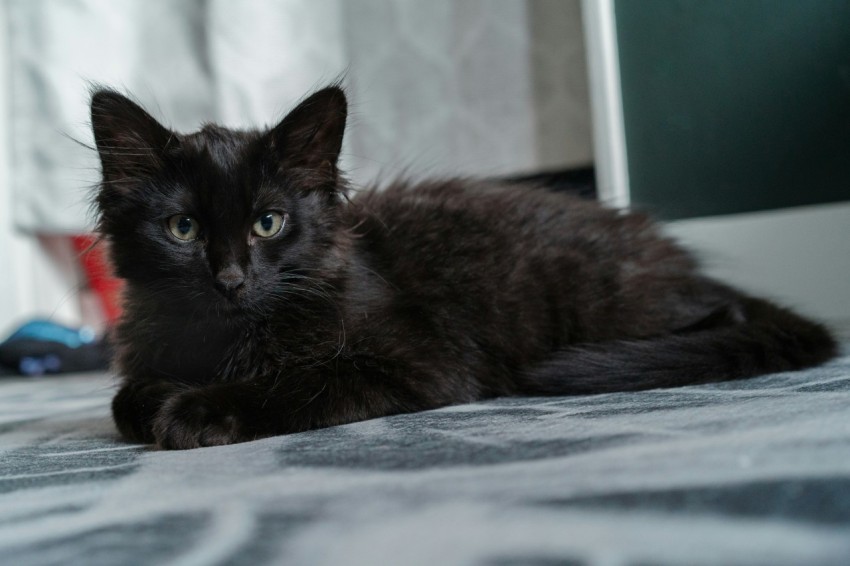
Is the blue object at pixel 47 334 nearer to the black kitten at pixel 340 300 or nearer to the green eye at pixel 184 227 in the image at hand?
the black kitten at pixel 340 300

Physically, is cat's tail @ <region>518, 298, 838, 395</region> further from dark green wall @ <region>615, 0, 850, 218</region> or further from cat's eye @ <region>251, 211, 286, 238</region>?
dark green wall @ <region>615, 0, 850, 218</region>

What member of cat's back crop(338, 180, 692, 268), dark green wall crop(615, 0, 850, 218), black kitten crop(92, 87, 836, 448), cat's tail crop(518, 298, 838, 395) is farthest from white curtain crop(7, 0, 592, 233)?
cat's tail crop(518, 298, 838, 395)

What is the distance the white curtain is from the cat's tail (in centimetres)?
179

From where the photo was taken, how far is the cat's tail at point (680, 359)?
1390 mm

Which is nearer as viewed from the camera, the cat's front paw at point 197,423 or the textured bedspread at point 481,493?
the textured bedspread at point 481,493

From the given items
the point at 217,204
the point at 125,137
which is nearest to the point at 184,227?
the point at 217,204

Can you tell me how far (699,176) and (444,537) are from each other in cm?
253

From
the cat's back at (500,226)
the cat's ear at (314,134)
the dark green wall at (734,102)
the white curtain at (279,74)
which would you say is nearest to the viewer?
the cat's ear at (314,134)

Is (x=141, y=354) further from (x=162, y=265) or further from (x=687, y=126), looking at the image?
(x=687, y=126)

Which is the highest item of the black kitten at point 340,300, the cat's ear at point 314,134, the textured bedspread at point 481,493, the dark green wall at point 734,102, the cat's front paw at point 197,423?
the dark green wall at point 734,102

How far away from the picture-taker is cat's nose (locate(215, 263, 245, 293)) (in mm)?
1209

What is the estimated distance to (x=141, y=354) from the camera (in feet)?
4.63

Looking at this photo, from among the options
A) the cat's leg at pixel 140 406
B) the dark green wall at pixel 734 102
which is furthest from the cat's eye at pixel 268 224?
the dark green wall at pixel 734 102

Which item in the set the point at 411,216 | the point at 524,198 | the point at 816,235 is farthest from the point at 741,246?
the point at 411,216
